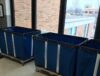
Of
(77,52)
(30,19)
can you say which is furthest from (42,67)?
(30,19)

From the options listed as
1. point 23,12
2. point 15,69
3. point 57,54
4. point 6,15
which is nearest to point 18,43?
point 15,69

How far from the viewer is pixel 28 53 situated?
320 centimetres

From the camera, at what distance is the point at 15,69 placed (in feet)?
9.65

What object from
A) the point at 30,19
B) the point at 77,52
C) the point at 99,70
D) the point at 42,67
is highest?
the point at 30,19

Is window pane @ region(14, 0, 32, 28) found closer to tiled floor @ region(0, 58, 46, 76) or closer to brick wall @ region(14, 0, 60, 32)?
brick wall @ region(14, 0, 60, 32)

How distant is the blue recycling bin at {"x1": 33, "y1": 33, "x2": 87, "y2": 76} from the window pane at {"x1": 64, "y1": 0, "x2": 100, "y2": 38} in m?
0.60

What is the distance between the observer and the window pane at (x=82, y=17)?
118 inches

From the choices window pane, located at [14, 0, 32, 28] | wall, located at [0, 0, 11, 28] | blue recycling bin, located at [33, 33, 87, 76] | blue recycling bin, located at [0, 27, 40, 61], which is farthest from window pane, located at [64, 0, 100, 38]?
wall, located at [0, 0, 11, 28]

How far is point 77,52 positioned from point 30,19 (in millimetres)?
2234

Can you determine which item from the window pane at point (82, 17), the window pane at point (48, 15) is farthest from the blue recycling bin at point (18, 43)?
the window pane at point (82, 17)

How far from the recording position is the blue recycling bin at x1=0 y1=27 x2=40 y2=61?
3033mm

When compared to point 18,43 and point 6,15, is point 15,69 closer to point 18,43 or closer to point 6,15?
point 18,43

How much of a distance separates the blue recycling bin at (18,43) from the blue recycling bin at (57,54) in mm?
411

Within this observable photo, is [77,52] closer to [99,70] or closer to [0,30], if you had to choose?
[99,70]
